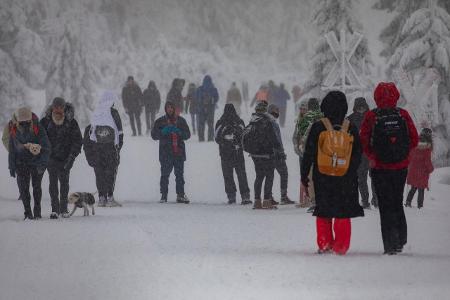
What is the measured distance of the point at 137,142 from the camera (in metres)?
17.9

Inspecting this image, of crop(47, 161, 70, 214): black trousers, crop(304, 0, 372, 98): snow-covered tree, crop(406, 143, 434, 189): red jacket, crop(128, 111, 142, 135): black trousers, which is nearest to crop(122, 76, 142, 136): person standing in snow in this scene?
crop(128, 111, 142, 135): black trousers

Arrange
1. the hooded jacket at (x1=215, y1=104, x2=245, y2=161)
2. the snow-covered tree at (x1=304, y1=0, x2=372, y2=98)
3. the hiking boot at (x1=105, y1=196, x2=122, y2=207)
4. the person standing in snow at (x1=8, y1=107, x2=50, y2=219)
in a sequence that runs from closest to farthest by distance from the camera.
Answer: the person standing in snow at (x1=8, y1=107, x2=50, y2=219)
the hiking boot at (x1=105, y1=196, x2=122, y2=207)
the hooded jacket at (x1=215, y1=104, x2=245, y2=161)
the snow-covered tree at (x1=304, y1=0, x2=372, y2=98)

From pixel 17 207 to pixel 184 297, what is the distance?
5.19 meters

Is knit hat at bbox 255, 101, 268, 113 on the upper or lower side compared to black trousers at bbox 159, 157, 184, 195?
upper

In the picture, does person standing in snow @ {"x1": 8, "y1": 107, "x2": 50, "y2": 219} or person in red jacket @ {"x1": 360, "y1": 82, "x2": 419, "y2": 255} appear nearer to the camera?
person in red jacket @ {"x1": 360, "y1": 82, "x2": 419, "y2": 255}

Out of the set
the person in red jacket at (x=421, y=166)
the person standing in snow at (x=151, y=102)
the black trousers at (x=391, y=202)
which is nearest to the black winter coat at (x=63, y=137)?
the black trousers at (x=391, y=202)

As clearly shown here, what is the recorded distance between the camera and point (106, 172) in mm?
11641

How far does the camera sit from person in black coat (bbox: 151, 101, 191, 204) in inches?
488

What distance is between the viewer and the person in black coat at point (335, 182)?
702 centimetres

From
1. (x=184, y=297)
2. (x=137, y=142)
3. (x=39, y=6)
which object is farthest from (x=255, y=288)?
(x=137, y=142)

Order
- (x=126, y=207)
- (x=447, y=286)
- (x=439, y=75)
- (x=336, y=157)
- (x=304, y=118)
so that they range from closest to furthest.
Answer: (x=447, y=286) → (x=336, y=157) → (x=304, y=118) → (x=126, y=207) → (x=439, y=75)

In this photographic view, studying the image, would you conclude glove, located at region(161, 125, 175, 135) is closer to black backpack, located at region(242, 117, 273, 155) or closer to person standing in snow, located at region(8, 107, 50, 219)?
black backpack, located at region(242, 117, 273, 155)

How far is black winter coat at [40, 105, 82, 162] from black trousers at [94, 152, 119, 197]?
4.63 feet

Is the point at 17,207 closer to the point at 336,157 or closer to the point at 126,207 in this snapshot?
the point at 126,207
